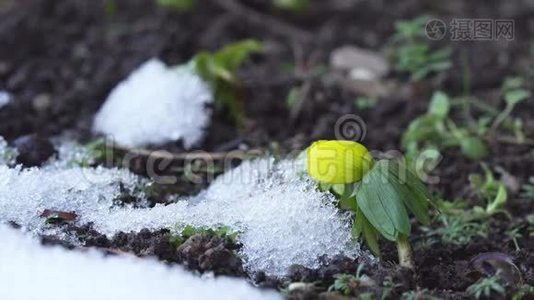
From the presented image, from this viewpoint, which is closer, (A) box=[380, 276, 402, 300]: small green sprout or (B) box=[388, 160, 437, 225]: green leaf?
(A) box=[380, 276, 402, 300]: small green sprout

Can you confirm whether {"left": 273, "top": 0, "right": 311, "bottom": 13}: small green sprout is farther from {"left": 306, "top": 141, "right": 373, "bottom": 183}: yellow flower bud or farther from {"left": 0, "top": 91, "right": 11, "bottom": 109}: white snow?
{"left": 306, "top": 141, "right": 373, "bottom": 183}: yellow flower bud

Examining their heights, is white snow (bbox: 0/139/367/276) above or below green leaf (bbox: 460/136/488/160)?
below

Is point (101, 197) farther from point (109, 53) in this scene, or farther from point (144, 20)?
point (144, 20)

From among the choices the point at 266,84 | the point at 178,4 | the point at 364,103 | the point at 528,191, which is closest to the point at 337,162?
the point at 528,191

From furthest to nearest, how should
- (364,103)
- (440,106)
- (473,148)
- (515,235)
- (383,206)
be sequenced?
(364,103)
(440,106)
(473,148)
(515,235)
(383,206)

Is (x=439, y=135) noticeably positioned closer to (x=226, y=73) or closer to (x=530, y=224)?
(x=530, y=224)

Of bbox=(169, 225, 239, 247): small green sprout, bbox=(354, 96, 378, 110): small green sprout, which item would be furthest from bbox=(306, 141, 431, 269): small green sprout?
bbox=(354, 96, 378, 110): small green sprout
